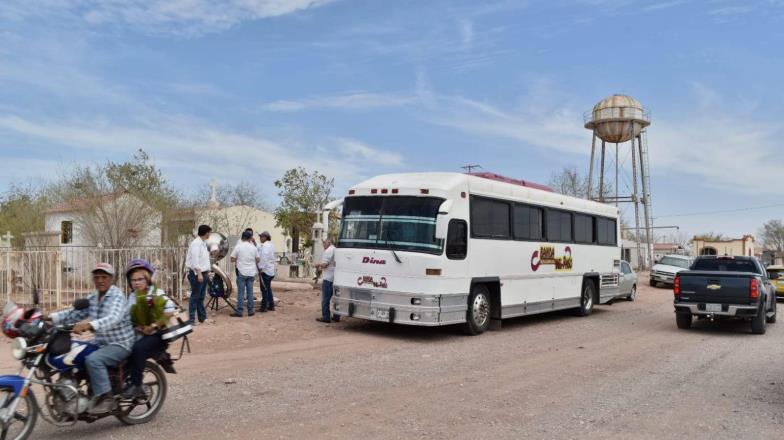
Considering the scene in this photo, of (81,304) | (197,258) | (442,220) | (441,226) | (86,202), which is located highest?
(86,202)

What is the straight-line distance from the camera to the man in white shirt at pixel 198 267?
1212 centimetres

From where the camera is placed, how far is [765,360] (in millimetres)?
10508

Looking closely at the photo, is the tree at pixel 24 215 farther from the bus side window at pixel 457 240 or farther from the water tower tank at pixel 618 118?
the water tower tank at pixel 618 118

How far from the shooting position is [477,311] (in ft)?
41.9

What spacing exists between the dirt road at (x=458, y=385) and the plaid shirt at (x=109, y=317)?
2.93 ft

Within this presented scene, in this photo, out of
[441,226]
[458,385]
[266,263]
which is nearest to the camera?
[458,385]

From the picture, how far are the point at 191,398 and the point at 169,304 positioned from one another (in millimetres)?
1752

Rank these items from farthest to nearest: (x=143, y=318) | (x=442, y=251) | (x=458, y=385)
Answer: (x=442, y=251) < (x=458, y=385) < (x=143, y=318)

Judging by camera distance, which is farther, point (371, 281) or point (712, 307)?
point (712, 307)

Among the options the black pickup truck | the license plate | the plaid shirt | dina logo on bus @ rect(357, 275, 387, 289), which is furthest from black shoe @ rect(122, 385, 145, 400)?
the license plate

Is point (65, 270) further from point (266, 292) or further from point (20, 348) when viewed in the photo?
point (20, 348)

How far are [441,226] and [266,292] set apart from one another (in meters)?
5.11

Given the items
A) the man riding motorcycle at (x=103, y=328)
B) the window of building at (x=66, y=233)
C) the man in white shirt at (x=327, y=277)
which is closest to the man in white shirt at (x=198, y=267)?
the man in white shirt at (x=327, y=277)

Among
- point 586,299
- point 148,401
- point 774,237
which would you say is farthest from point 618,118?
point 774,237
